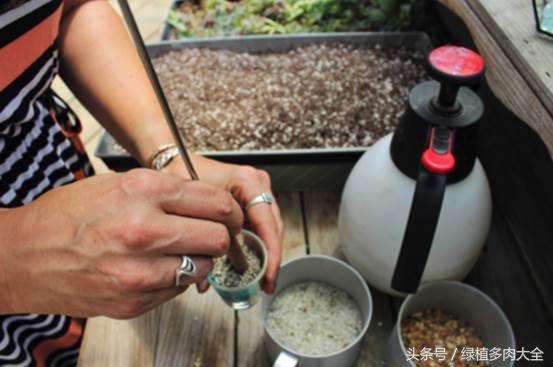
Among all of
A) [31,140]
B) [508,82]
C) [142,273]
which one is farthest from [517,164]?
[31,140]

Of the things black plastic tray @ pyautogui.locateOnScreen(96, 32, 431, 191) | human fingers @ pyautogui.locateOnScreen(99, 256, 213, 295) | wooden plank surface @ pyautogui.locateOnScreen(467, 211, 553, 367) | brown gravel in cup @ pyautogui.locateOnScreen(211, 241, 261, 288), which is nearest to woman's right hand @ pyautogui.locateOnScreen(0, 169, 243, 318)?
human fingers @ pyautogui.locateOnScreen(99, 256, 213, 295)

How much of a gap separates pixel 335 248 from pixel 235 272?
0.69 feet

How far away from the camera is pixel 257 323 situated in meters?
0.65

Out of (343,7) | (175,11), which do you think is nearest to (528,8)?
(343,7)

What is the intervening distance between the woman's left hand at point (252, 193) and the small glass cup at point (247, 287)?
0.03 ft

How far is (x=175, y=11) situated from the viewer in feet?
4.37

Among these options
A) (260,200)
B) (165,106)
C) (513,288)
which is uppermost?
(165,106)

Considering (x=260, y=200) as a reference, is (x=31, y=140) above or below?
above

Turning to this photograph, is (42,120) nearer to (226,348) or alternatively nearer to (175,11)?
(226,348)

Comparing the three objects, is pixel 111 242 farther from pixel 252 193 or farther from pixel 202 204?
pixel 252 193

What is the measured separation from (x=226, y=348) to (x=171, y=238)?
0.27m

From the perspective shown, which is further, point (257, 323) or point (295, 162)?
point (295, 162)

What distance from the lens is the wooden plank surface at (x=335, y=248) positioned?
612mm

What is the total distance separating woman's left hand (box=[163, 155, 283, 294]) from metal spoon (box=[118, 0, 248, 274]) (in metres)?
0.04
